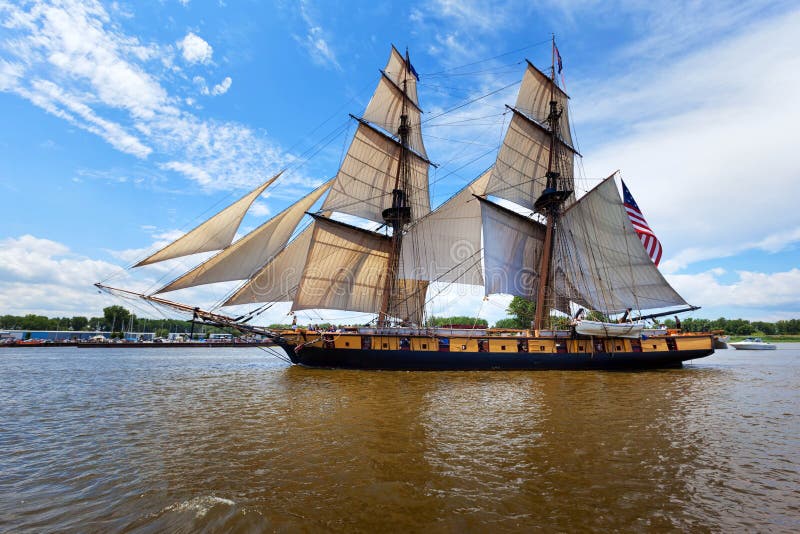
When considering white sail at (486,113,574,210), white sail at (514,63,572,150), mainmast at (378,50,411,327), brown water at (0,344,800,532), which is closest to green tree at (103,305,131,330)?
mainmast at (378,50,411,327)

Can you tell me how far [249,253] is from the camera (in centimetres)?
2720

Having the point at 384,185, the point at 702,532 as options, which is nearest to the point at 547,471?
the point at 702,532

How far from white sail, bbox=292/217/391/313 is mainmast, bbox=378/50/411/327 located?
2.28ft

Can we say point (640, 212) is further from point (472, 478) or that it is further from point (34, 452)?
point (34, 452)

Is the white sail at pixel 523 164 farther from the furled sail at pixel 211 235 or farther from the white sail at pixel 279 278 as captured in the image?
the furled sail at pixel 211 235

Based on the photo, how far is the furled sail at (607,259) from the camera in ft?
110

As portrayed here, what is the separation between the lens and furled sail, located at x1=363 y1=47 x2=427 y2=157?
3762 cm

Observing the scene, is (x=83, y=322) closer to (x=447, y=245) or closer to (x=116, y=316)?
(x=116, y=316)

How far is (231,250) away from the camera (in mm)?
26266

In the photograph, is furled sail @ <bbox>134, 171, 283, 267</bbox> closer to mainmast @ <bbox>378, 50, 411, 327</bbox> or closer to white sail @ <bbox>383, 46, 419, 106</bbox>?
mainmast @ <bbox>378, 50, 411, 327</bbox>

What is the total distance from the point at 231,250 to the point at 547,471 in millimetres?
24736

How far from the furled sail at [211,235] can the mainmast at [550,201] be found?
25974 millimetres

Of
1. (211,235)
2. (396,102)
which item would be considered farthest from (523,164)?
(211,235)

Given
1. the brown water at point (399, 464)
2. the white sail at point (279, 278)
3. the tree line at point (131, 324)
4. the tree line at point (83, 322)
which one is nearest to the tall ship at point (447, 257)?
the white sail at point (279, 278)
